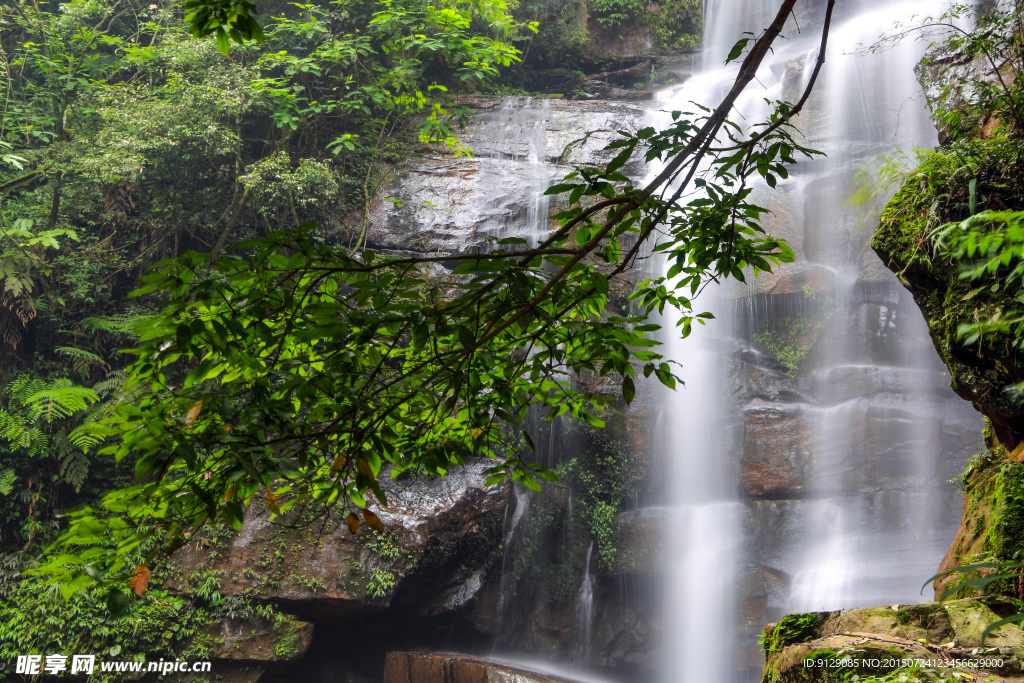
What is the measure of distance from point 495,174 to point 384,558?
5477 millimetres

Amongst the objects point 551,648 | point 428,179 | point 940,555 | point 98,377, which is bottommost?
point 551,648

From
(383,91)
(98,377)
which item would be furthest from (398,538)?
(383,91)

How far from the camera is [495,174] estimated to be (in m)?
8.80

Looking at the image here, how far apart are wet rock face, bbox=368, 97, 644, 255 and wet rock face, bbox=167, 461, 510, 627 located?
3.23 metres

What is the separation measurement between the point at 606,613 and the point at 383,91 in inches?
301

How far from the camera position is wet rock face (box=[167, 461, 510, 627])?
5980 millimetres

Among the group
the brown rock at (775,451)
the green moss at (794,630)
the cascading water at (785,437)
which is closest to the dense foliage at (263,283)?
the cascading water at (785,437)

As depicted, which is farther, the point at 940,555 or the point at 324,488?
the point at 940,555

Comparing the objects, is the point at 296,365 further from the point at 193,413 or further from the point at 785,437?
the point at 785,437

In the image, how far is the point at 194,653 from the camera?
566 centimetres

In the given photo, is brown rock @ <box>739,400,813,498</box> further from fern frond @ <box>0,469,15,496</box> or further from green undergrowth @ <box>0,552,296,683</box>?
fern frond @ <box>0,469,15,496</box>

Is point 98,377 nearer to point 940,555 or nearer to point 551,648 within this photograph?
point 551,648

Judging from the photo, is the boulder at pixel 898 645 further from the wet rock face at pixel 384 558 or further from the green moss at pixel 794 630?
the wet rock face at pixel 384 558

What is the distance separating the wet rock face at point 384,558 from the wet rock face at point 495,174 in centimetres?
323
